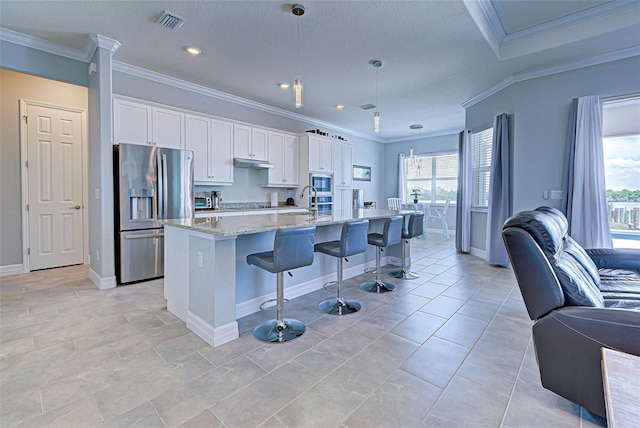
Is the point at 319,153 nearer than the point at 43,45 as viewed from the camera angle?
No

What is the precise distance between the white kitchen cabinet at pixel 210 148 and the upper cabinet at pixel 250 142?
0.37ft

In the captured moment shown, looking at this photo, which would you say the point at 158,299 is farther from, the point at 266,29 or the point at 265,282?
the point at 266,29

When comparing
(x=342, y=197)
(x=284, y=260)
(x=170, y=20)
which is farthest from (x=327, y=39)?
(x=342, y=197)

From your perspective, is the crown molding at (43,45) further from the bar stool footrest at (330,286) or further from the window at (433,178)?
the window at (433,178)

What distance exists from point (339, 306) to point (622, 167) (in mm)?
3900

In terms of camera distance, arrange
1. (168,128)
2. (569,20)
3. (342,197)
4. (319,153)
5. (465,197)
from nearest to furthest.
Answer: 1. (569,20)
2. (168,128)
3. (465,197)
4. (319,153)
5. (342,197)

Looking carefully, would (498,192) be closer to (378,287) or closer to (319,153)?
(378,287)

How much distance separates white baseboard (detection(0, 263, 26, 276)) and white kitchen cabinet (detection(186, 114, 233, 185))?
262cm

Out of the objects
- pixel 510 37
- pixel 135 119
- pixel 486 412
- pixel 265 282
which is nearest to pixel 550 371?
pixel 486 412

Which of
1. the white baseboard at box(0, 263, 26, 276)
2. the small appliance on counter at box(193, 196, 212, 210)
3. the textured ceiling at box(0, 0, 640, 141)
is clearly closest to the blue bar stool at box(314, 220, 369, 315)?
the textured ceiling at box(0, 0, 640, 141)

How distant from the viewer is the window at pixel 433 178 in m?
8.12

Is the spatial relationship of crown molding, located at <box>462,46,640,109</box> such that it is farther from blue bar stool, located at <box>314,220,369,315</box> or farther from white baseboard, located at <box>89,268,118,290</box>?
white baseboard, located at <box>89,268,118,290</box>

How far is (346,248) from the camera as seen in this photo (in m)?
2.78

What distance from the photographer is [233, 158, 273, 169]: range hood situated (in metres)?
4.94
